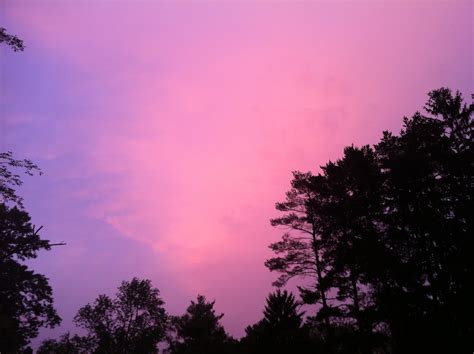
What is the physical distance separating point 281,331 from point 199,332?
22.2m

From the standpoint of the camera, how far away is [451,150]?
21.1m

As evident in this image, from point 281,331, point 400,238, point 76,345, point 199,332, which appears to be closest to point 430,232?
point 400,238

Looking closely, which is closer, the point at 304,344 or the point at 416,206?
the point at 416,206

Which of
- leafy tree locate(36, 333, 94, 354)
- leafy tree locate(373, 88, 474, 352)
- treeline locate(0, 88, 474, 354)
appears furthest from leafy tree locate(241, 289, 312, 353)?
leafy tree locate(36, 333, 94, 354)

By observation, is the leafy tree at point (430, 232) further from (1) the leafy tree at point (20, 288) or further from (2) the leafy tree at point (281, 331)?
(1) the leafy tree at point (20, 288)

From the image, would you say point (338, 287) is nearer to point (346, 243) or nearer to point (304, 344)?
point (346, 243)

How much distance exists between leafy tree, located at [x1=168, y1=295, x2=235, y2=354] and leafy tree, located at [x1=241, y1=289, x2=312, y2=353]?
14.7 m

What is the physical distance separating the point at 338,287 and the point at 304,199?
21.6 ft

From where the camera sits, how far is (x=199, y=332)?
143 ft

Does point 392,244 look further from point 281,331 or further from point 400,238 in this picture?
point 281,331

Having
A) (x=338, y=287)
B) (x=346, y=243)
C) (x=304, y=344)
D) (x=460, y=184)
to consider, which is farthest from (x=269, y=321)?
(x=460, y=184)

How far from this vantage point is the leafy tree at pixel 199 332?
40134 mm

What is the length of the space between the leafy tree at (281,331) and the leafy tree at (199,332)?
1475 cm

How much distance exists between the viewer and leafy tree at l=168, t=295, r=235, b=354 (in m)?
40.1
